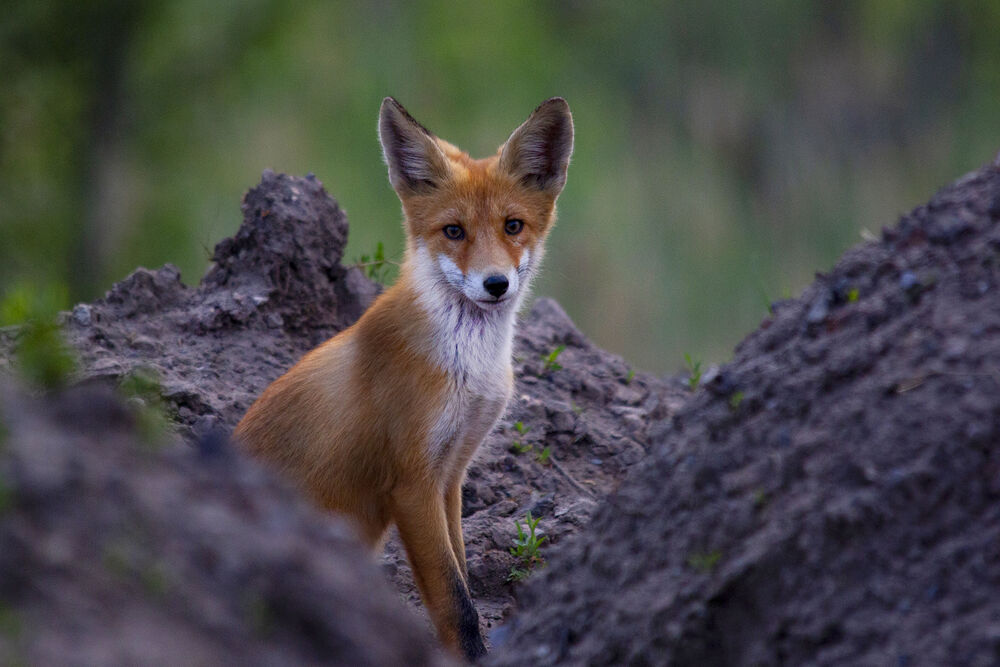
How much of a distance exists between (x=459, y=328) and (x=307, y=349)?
198cm

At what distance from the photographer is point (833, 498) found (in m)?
2.85

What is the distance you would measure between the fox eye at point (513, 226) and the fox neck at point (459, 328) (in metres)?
0.36

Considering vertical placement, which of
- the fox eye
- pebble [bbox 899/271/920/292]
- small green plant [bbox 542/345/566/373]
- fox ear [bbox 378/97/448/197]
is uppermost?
fox ear [bbox 378/97/448/197]

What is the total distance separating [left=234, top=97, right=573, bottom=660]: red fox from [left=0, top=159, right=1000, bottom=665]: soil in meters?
0.86

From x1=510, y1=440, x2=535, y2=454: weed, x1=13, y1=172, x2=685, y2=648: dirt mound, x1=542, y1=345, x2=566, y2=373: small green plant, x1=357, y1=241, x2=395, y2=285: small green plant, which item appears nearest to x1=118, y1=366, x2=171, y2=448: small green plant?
Answer: x1=13, y1=172, x2=685, y2=648: dirt mound

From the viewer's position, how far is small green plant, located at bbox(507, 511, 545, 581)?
520 centimetres

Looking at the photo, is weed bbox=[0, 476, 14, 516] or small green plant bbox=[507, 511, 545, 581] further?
small green plant bbox=[507, 511, 545, 581]

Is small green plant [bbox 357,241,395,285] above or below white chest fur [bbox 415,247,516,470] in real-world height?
above

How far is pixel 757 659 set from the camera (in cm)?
277

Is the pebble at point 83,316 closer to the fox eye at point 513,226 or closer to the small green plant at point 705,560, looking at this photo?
the fox eye at point 513,226

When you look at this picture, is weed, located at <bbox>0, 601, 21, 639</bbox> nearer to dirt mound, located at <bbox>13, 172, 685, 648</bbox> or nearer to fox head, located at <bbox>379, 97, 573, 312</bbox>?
fox head, located at <bbox>379, 97, 573, 312</bbox>

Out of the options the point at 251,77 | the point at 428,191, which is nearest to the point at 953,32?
the point at 251,77

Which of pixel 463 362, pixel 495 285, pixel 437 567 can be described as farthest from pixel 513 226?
pixel 437 567

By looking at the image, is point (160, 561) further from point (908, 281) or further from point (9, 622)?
point (908, 281)
